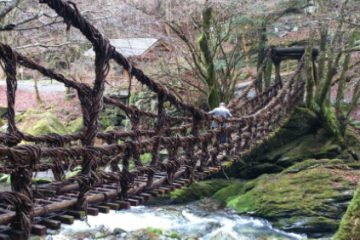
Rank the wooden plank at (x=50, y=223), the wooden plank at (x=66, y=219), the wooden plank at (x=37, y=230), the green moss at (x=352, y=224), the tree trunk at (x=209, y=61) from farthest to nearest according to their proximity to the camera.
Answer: the tree trunk at (x=209, y=61)
the green moss at (x=352, y=224)
the wooden plank at (x=66, y=219)
the wooden plank at (x=50, y=223)
the wooden plank at (x=37, y=230)

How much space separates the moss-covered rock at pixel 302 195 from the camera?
718cm

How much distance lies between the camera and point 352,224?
3.01 meters

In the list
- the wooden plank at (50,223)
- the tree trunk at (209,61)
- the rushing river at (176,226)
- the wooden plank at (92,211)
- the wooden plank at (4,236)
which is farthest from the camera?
the tree trunk at (209,61)

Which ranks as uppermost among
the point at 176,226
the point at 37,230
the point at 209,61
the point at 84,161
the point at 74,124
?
the point at 209,61

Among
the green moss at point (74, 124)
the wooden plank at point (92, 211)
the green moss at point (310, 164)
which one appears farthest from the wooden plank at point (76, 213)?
the green moss at point (74, 124)

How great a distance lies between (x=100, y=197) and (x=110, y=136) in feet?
2.84

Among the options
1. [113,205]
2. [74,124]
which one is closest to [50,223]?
[113,205]

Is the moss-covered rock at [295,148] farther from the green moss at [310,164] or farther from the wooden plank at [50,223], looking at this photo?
the wooden plank at [50,223]

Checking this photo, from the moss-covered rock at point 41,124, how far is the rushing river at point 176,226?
14.1 ft

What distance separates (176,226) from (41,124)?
5959mm

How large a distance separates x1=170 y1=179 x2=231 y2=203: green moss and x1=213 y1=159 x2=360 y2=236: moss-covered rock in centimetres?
24

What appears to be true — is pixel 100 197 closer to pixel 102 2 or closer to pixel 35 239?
pixel 35 239

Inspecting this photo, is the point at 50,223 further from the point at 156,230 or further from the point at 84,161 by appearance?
the point at 156,230

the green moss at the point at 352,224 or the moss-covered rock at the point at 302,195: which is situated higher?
the green moss at the point at 352,224
